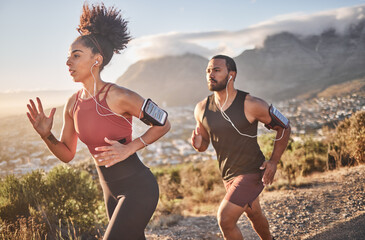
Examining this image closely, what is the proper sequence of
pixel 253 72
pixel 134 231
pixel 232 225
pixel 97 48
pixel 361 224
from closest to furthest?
pixel 134 231, pixel 97 48, pixel 232 225, pixel 361 224, pixel 253 72

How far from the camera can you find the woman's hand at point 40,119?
2.54m

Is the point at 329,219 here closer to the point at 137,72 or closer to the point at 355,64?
the point at 355,64

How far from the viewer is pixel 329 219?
4871 mm

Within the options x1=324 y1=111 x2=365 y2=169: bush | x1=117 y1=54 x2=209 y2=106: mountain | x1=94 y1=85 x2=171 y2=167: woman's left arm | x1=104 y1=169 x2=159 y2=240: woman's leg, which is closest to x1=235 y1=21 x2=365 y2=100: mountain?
x1=117 y1=54 x2=209 y2=106: mountain

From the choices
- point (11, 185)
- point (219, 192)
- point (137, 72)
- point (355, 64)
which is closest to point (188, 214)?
point (219, 192)

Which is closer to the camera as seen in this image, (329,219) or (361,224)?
(361,224)

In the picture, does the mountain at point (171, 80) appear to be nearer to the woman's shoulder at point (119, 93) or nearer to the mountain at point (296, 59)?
the mountain at point (296, 59)

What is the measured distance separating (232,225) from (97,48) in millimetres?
2184

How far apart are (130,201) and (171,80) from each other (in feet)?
558

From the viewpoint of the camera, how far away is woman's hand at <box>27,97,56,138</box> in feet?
8.32

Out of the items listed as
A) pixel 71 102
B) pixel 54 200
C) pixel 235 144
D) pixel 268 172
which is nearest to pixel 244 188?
pixel 268 172

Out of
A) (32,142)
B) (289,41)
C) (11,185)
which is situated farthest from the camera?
(289,41)

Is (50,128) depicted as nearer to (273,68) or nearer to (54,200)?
(54,200)

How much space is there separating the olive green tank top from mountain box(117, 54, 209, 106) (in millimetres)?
121320
